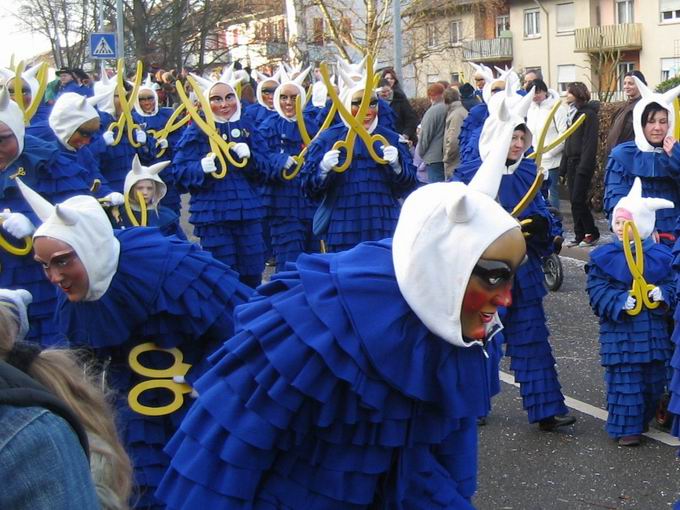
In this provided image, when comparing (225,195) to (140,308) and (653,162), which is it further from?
(140,308)

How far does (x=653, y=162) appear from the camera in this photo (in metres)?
7.29

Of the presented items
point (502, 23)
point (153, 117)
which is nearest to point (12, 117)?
point (153, 117)

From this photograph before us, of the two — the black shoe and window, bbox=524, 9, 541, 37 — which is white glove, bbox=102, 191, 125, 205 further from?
window, bbox=524, 9, 541, 37

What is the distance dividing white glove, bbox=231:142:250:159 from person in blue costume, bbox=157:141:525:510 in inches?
241

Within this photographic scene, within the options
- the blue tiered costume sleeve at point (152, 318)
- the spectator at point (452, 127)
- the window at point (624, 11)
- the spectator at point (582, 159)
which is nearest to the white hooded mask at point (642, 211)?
the blue tiered costume sleeve at point (152, 318)

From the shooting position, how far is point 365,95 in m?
7.86

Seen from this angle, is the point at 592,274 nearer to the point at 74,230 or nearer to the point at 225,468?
the point at 74,230

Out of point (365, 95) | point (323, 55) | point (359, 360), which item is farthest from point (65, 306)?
point (323, 55)

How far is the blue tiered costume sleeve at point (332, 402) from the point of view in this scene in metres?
2.86

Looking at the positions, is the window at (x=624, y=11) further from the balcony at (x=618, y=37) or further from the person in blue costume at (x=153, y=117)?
the person in blue costume at (x=153, y=117)

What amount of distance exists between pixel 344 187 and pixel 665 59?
1567 inches

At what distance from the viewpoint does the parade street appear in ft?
17.8

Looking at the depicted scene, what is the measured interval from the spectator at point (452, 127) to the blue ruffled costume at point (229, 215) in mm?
4857

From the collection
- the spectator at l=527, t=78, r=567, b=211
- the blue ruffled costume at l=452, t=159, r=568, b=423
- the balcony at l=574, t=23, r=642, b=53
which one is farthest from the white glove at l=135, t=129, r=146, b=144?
the balcony at l=574, t=23, r=642, b=53
